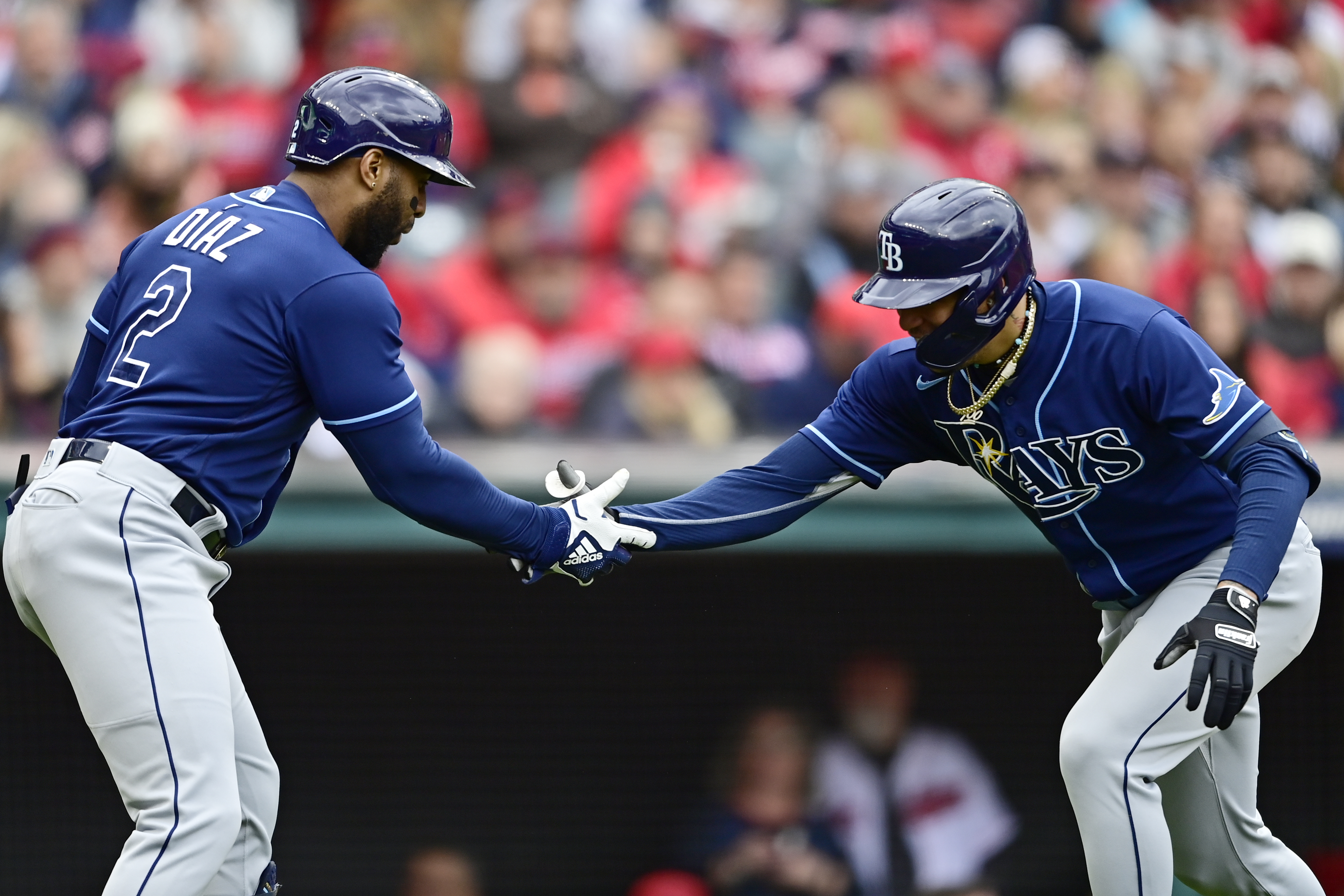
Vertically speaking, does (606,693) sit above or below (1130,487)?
below

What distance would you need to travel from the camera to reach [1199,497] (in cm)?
327

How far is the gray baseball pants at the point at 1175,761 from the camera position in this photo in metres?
3.03

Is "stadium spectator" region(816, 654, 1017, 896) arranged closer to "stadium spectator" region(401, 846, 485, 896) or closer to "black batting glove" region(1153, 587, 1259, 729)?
"stadium spectator" region(401, 846, 485, 896)

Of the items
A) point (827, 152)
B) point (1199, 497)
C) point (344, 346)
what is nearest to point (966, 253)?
point (1199, 497)

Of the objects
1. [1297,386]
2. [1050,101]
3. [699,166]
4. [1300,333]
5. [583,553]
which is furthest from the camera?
[1050,101]

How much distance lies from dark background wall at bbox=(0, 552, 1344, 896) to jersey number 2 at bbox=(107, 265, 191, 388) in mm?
2692

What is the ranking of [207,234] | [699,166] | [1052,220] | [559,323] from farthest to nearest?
1. [699,166]
2. [1052,220]
3. [559,323]
4. [207,234]

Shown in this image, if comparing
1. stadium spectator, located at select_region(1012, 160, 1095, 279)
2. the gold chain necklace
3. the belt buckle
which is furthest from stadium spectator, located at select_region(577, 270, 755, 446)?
the belt buckle

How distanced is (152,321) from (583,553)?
107cm

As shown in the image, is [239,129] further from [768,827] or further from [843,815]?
[843,815]

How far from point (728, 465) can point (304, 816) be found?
2.30 m

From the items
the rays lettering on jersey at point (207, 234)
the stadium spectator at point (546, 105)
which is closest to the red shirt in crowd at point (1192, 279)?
the stadium spectator at point (546, 105)

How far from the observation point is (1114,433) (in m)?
3.20

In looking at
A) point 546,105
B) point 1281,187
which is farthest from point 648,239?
point 1281,187
